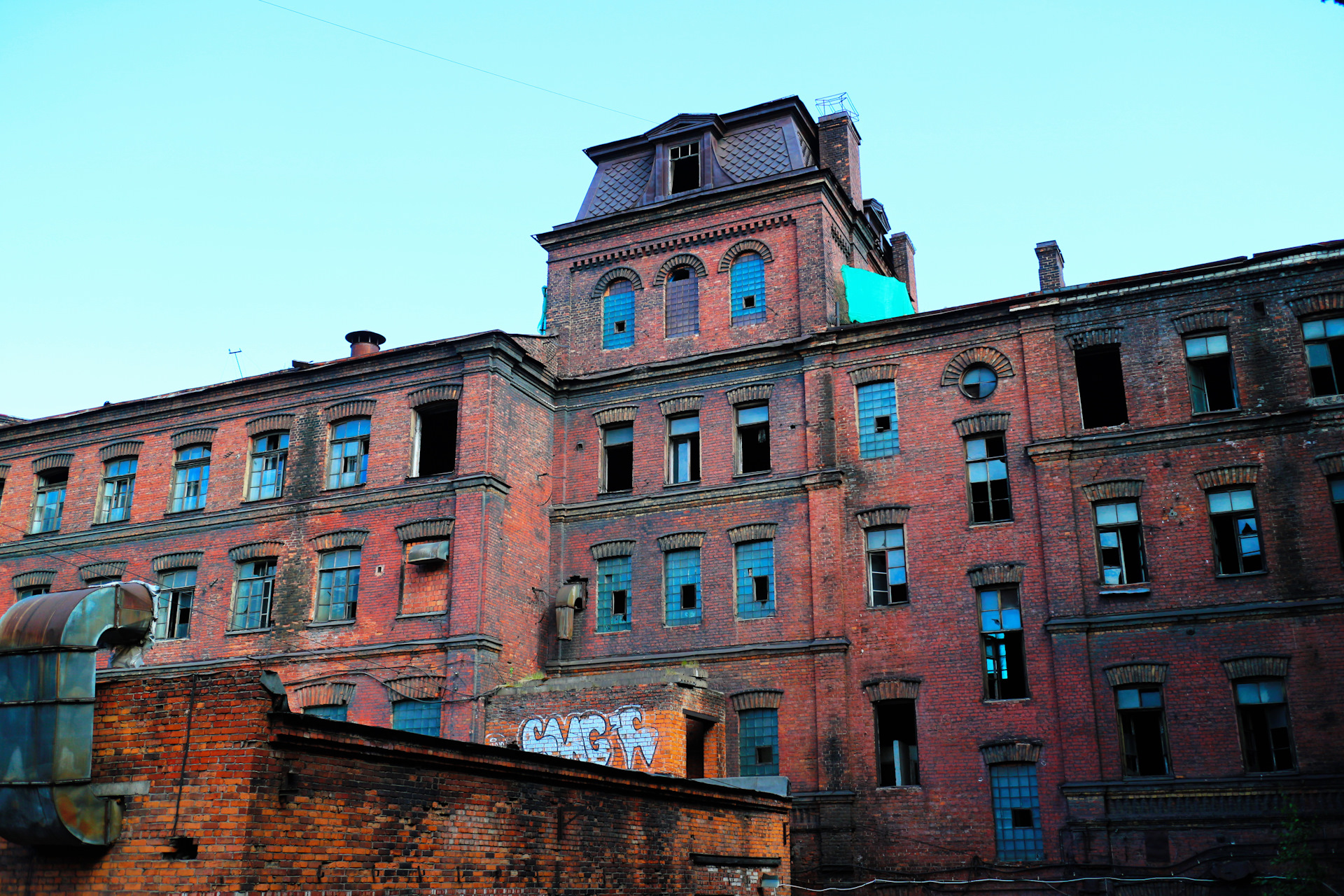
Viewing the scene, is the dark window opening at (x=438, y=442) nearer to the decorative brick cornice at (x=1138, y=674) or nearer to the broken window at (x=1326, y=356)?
the decorative brick cornice at (x=1138, y=674)


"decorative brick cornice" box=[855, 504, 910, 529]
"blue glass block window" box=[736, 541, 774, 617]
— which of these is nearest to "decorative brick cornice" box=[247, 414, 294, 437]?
"blue glass block window" box=[736, 541, 774, 617]

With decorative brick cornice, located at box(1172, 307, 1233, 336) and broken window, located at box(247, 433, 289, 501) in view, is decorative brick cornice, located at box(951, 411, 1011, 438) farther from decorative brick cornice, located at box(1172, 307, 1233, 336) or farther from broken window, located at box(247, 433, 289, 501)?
broken window, located at box(247, 433, 289, 501)

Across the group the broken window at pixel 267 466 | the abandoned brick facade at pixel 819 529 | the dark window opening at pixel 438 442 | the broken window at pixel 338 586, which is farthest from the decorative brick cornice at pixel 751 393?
the broken window at pixel 267 466

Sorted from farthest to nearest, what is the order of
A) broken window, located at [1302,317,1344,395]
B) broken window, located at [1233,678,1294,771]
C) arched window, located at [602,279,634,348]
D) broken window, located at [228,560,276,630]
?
arched window, located at [602,279,634,348]
broken window, located at [228,560,276,630]
broken window, located at [1302,317,1344,395]
broken window, located at [1233,678,1294,771]

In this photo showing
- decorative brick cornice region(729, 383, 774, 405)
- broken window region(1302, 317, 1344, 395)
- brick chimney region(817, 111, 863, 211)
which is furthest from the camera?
brick chimney region(817, 111, 863, 211)

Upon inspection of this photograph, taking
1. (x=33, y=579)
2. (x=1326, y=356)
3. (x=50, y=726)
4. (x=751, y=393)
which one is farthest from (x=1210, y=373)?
(x=33, y=579)

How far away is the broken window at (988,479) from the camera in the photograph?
2541 centimetres

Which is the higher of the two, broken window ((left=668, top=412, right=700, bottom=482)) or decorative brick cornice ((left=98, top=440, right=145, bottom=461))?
decorative brick cornice ((left=98, top=440, right=145, bottom=461))

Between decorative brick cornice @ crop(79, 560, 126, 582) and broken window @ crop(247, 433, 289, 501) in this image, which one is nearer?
broken window @ crop(247, 433, 289, 501)

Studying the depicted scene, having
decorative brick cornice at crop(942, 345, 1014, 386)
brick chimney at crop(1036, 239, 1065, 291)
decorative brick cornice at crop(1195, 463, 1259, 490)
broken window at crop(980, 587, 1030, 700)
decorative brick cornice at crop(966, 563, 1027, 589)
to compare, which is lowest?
broken window at crop(980, 587, 1030, 700)

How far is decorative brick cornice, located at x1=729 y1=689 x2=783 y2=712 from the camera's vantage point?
25.7 metres

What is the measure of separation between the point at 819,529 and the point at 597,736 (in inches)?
265

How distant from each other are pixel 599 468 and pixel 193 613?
36.2 ft

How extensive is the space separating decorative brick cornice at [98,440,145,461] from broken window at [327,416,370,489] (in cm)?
655
